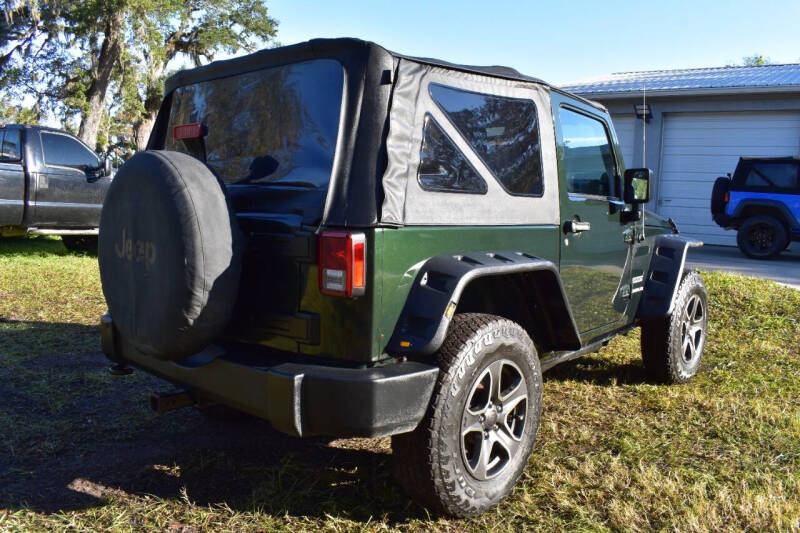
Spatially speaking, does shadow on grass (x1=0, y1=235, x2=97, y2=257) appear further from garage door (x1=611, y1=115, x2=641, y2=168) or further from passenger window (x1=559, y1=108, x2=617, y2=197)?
garage door (x1=611, y1=115, x2=641, y2=168)

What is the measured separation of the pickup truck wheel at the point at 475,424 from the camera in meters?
2.56

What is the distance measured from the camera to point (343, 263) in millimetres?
2410

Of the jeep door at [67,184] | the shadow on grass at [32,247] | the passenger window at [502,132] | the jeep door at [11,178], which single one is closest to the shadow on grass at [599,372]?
the passenger window at [502,132]

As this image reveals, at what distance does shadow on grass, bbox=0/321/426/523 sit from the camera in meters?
2.90

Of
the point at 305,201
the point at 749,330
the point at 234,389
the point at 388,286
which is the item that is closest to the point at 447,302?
the point at 388,286

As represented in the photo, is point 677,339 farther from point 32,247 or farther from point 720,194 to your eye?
point 32,247

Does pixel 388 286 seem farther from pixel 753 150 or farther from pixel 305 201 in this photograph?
pixel 753 150

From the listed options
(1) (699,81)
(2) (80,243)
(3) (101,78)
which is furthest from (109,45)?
(1) (699,81)

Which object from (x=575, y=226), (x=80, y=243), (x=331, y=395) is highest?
(x=575, y=226)

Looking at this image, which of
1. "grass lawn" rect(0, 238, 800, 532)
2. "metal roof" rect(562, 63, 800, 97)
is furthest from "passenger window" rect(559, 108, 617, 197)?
"metal roof" rect(562, 63, 800, 97)

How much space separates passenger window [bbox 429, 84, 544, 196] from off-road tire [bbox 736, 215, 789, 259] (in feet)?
37.0

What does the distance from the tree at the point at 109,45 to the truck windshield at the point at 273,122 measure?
1822cm

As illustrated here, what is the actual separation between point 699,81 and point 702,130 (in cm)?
178

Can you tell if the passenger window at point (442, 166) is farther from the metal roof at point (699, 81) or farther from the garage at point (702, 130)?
the garage at point (702, 130)
